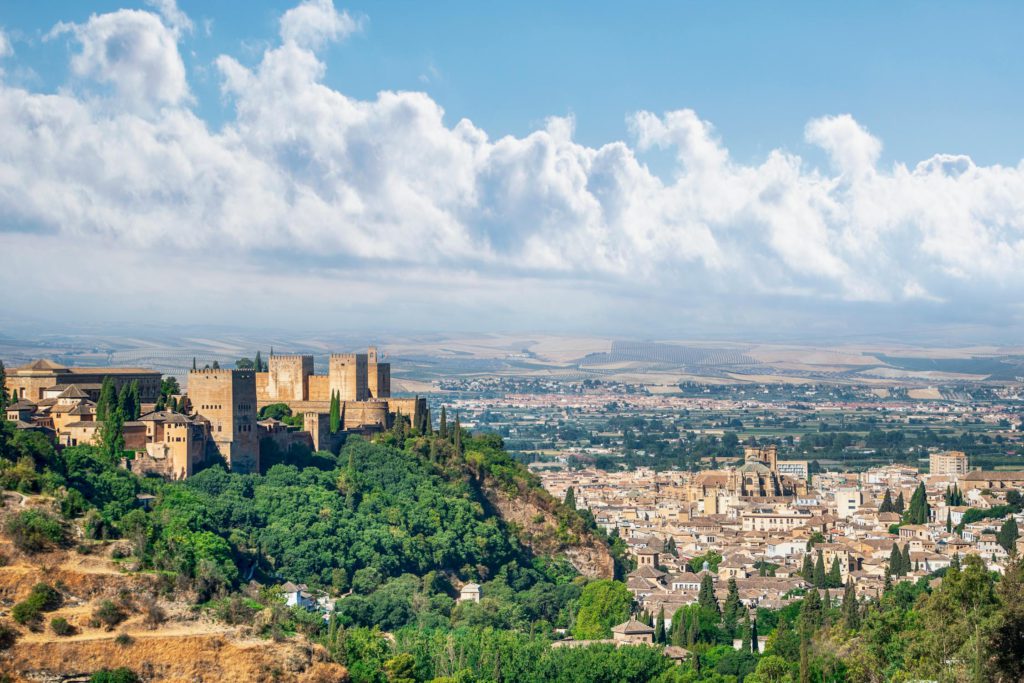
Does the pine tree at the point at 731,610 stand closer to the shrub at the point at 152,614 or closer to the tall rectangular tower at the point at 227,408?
the tall rectangular tower at the point at 227,408

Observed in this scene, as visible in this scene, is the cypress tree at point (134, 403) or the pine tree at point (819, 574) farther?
the pine tree at point (819, 574)

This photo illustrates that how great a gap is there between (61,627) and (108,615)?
107cm

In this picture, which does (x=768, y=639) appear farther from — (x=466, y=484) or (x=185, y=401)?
(x=185, y=401)

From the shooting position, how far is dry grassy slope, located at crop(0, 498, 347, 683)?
3253cm

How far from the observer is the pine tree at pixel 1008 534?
198 ft

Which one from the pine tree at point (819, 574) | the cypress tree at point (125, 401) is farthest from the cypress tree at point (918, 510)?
the cypress tree at point (125, 401)

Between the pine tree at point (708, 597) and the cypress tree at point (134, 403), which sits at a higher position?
the cypress tree at point (134, 403)

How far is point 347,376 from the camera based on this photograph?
54.0 meters

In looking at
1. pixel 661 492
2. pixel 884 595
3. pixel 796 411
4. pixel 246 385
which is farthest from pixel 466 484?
pixel 796 411

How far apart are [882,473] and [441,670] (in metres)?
62.5

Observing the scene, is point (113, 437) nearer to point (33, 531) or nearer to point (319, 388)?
point (33, 531)

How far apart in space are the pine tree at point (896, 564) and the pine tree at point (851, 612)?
403 inches

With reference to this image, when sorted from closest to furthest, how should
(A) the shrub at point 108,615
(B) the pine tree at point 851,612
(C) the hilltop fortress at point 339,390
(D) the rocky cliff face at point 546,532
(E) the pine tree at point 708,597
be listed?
(A) the shrub at point 108,615, (B) the pine tree at point 851,612, (E) the pine tree at point 708,597, (D) the rocky cliff face at point 546,532, (C) the hilltop fortress at point 339,390

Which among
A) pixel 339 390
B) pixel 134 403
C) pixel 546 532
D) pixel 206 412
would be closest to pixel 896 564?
pixel 546 532
